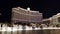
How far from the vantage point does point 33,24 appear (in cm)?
3797

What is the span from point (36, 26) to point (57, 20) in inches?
182

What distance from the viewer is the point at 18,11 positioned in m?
36.8

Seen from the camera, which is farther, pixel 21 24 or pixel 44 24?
pixel 44 24

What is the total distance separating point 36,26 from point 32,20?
1.18 metres

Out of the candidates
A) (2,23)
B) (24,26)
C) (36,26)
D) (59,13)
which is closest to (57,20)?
(59,13)

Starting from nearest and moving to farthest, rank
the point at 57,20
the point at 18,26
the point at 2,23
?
the point at 2,23
the point at 18,26
the point at 57,20

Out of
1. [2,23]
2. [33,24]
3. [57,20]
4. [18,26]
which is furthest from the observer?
[57,20]

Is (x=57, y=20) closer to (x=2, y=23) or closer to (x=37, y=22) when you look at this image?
(x=37, y=22)

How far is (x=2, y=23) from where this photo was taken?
32.7 m

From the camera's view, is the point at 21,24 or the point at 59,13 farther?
the point at 59,13

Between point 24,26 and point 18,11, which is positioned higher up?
point 18,11

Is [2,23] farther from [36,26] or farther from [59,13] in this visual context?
[59,13]

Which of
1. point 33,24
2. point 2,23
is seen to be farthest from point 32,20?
point 2,23

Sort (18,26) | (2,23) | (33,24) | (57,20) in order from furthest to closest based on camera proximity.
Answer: (57,20), (33,24), (18,26), (2,23)
